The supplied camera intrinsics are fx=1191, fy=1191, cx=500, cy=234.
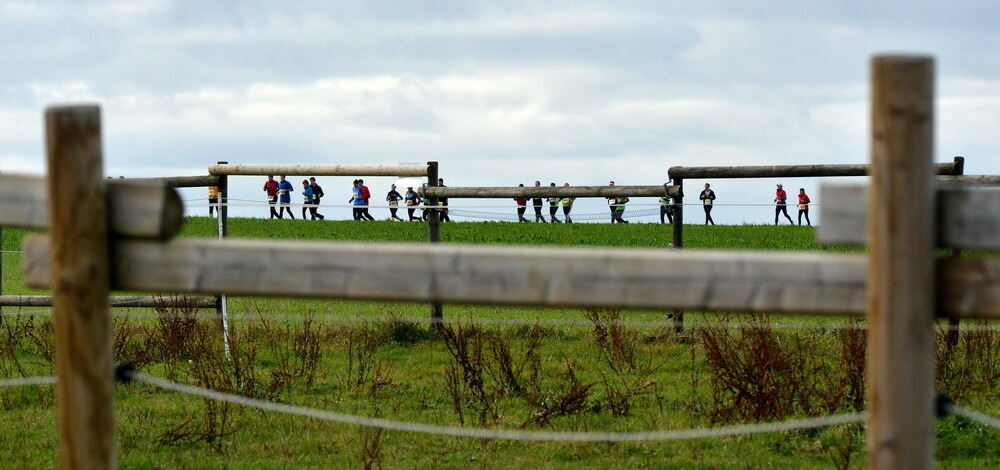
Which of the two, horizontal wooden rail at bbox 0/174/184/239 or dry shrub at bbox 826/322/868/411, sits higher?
horizontal wooden rail at bbox 0/174/184/239

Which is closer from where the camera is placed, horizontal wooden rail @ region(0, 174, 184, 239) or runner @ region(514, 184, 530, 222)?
horizontal wooden rail @ region(0, 174, 184, 239)

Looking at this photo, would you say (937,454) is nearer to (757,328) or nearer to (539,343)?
(757,328)

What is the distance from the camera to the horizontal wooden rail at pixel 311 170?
10352 mm

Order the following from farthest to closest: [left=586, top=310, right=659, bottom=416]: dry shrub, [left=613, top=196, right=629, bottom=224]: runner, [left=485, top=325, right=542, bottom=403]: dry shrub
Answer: [left=613, top=196, right=629, bottom=224]: runner < [left=485, top=325, right=542, bottom=403]: dry shrub < [left=586, top=310, right=659, bottom=416]: dry shrub

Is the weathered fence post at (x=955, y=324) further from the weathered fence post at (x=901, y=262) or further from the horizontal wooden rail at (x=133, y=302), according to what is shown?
the weathered fence post at (x=901, y=262)

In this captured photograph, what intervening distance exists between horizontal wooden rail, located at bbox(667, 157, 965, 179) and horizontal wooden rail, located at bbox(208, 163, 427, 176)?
2453 mm

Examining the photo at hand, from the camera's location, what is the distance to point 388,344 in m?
10.6

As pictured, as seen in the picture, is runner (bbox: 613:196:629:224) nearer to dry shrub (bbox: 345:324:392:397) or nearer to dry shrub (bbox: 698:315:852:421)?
dry shrub (bbox: 345:324:392:397)

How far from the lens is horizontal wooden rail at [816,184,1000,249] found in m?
2.61

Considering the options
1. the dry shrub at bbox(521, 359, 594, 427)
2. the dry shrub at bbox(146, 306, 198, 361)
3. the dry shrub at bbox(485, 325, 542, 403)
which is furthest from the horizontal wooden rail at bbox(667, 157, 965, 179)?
the dry shrub at bbox(146, 306, 198, 361)

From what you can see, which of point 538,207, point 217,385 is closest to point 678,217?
point 217,385

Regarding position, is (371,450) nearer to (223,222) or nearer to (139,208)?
(139,208)

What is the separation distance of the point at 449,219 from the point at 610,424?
2687 centimetres

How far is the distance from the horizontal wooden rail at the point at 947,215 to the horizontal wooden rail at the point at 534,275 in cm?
7
